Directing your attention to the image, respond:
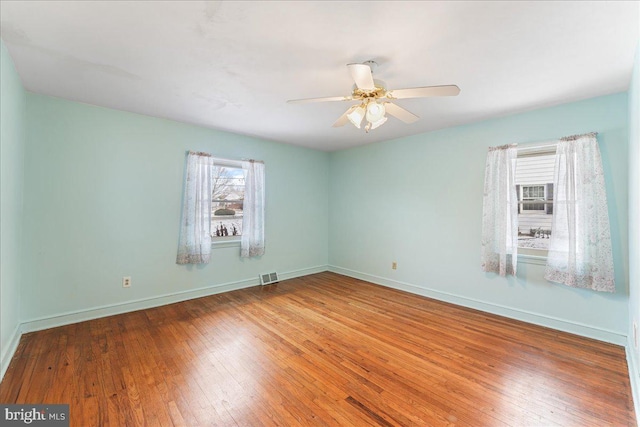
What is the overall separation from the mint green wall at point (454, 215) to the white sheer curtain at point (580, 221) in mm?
107

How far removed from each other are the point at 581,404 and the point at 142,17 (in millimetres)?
3740

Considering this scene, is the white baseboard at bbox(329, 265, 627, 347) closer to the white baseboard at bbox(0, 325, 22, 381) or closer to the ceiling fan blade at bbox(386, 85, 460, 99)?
the ceiling fan blade at bbox(386, 85, 460, 99)

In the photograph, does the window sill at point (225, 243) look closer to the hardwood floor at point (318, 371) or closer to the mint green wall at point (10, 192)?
the hardwood floor at point (318, 371)

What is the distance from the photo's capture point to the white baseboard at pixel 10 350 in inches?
79.7

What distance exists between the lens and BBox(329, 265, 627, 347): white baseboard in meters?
2.63

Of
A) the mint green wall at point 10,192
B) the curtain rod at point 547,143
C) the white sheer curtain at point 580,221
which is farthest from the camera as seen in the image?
the curtain rod at point 547,143

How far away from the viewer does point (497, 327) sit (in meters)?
2.96

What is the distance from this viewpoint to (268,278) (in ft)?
15.1

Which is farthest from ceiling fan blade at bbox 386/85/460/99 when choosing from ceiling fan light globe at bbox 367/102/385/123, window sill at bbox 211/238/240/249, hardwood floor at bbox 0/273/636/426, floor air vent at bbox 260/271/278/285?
floor air vent at bbox 260/271/278/285

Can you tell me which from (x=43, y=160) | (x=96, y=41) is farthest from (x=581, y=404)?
(x=43, y=160)

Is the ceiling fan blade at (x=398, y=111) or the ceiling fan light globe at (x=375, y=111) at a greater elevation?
the ceiling fan blade at (x=398, y=111)

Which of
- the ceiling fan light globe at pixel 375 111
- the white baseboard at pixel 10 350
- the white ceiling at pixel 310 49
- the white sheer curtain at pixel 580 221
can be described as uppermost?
the white ceiling at pixel 310 49

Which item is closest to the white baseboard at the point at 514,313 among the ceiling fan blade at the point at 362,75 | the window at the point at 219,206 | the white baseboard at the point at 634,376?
the white baseboard at the point at 634,376

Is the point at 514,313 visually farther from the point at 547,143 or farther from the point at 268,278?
the point at 268,278
